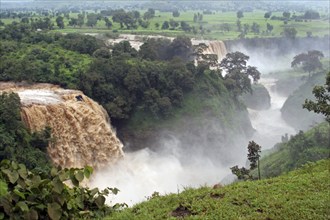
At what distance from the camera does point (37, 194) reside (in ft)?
25.8

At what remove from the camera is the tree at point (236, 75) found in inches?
1734

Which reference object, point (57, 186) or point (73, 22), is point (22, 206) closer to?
point (57, 186)

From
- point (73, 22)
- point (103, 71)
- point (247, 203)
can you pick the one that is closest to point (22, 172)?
point (247, 203)

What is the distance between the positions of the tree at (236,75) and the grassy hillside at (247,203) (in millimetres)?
33388

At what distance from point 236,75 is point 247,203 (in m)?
39.0

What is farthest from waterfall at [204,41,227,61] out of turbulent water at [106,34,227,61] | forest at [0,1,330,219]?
forest at [0,1,330,219]

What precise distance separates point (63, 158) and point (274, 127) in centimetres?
2945

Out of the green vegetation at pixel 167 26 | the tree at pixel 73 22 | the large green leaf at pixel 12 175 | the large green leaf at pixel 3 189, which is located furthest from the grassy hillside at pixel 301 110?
the large green leaf at pixel 3 189

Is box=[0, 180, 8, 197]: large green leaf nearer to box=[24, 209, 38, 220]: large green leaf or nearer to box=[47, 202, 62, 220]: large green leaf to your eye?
box=[24, 209, 38, 220]: large green leaf

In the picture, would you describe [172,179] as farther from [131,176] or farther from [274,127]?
[274,127]

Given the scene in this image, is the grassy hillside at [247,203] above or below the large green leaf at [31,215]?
below

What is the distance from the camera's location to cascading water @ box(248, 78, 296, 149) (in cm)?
4426

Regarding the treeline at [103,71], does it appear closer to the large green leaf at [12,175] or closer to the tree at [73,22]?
the large green leaf at [12,175]

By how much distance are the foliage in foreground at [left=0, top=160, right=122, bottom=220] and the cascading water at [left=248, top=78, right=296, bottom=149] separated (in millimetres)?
36027
